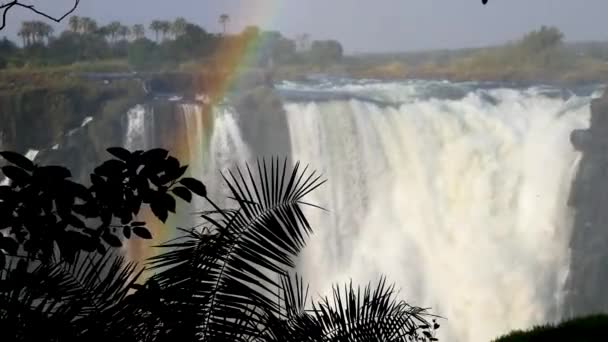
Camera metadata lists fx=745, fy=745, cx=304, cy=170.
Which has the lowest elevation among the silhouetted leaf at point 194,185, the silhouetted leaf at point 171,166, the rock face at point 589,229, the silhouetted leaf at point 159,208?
the rock face at point 589,229

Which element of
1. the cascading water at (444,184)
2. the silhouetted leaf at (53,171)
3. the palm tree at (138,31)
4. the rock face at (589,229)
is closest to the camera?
the silhouetted leaf at (53,171)

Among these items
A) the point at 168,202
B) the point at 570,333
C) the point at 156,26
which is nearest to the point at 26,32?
the point at 156,26

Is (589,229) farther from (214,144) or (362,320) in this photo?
(362,320)

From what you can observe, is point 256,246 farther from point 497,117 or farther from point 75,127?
point 497,117

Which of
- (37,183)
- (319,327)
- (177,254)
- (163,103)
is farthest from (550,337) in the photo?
(163,103)

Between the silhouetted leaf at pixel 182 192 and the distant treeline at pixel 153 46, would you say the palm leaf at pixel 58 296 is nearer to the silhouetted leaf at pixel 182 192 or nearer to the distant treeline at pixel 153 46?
the silhouetted leaf at pixel 182 192

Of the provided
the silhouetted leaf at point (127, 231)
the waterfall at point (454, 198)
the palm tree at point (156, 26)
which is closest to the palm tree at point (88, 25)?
the palm tree at point (156, 26)

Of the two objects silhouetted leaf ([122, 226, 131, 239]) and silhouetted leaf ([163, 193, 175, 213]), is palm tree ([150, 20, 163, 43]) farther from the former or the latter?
silhouetted leaf ([163, 193, 175, 213])

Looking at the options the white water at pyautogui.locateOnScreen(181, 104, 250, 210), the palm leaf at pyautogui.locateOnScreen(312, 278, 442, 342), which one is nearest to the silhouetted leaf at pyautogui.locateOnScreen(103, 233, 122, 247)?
the palm leaf at pyautogui.locateOnScreen(312, 278, 442, 342)
